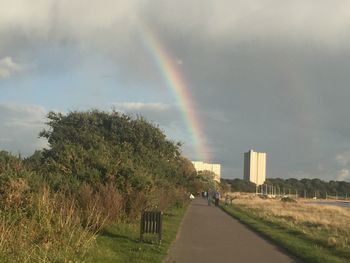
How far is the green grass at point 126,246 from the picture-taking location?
1236cm

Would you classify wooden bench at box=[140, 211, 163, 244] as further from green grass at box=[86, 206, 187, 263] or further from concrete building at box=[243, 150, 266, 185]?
concrete building at box=[243, 150, 266, 185]

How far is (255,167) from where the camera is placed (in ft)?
593

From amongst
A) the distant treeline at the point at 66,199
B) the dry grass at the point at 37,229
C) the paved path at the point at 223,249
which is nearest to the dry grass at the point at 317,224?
the paved path at the point at 223,249

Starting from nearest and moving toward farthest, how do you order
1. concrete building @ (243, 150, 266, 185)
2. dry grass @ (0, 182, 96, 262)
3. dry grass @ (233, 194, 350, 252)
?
dry grass @ (0, 182, 96, 262)
dry grass @ (233, 194, 350, 252)
concrete building @ (243, 150, 266, 185)

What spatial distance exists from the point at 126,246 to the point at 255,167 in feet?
553

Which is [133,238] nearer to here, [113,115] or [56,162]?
[56,162]

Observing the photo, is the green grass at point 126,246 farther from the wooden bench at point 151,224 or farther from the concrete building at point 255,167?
the concrete building at point 255,167

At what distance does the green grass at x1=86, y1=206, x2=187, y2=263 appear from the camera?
1236 cm

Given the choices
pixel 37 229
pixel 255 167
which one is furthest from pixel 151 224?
pixel 255 167

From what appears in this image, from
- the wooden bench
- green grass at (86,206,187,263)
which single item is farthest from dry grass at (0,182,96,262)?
the wooden bench

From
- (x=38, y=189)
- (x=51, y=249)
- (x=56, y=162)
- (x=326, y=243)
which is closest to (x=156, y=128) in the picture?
(x=56, y=162)

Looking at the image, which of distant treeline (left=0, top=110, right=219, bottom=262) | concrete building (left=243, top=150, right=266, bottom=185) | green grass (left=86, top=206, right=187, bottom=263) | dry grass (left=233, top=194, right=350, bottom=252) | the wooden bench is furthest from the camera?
concrete building (left=243, top=150, right=266, bottom=185)

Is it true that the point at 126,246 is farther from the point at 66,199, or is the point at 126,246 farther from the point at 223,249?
the point at 223,249

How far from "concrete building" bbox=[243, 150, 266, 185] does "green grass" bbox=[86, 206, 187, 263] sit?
6104 inches
